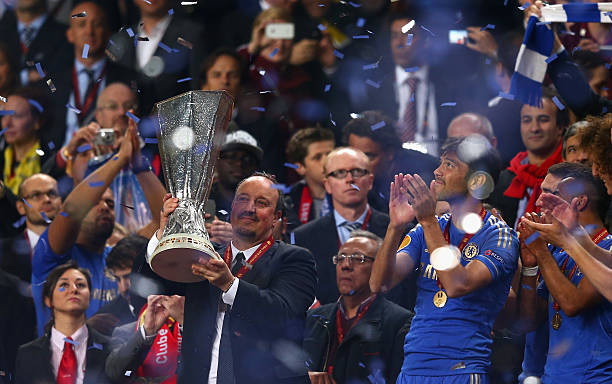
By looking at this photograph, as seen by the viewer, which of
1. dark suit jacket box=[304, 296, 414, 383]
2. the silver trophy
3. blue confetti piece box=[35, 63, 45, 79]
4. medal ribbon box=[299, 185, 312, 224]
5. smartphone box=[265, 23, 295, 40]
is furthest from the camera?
blue confetti piece box=[35, 63, 45, 79]

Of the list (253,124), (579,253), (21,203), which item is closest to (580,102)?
(579,253)

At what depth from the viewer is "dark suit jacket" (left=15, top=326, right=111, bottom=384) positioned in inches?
223

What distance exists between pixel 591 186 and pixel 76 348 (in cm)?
322

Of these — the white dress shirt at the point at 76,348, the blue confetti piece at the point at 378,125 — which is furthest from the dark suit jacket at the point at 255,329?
the blue confetti piece at the point at 378,125

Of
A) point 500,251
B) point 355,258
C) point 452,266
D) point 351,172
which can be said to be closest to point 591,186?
point 500,251

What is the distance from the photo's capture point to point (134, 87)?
7152mm

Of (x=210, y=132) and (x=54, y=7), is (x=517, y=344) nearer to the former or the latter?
(x=210, y=132)

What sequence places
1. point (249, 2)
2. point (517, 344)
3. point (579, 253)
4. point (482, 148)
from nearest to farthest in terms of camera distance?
point (579, 253) < point (482, 148) < point (517, 344) < point (249, 2)

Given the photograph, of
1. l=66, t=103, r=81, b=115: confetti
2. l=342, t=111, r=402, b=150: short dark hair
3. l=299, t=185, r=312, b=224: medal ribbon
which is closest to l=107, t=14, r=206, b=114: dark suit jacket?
l=66, t=103, r=81, b=115: confetti

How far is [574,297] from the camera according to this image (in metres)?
4.14

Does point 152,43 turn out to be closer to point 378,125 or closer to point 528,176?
point 378,125

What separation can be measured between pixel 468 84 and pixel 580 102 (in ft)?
4.35

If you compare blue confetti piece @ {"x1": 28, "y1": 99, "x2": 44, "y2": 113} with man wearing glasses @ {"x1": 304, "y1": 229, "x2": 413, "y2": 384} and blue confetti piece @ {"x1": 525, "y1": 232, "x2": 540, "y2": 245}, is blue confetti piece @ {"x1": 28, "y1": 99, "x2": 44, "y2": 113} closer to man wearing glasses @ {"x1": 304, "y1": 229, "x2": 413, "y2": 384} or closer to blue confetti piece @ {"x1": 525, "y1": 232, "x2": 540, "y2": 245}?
man wearing glasses @ {"x1": 304, "y1": 229, "x2": 413, "y2": 384}

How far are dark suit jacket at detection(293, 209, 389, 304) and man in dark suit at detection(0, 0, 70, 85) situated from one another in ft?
10.1
